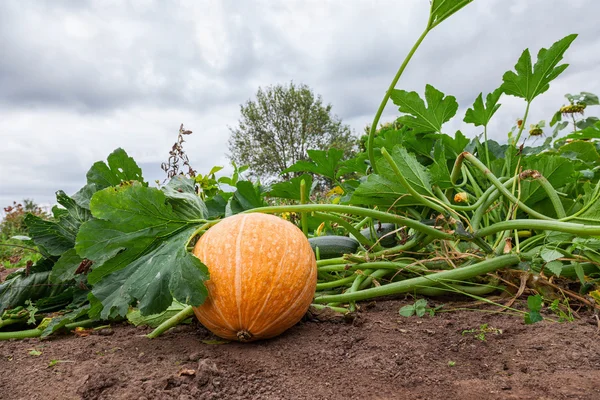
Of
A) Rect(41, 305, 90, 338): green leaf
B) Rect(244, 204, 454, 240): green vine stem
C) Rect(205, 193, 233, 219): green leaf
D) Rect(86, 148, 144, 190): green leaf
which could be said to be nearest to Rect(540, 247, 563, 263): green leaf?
Rect(244, 204, 454, 240): green vine stem

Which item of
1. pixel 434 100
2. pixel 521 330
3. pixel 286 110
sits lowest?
pixel 521 330

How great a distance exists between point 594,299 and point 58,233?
2.59m

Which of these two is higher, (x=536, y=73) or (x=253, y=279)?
(x=536, y=73)

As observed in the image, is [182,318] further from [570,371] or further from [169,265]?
[570,371]

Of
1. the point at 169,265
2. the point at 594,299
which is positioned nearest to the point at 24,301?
the point at 169,265

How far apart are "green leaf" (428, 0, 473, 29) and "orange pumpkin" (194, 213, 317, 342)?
952mm

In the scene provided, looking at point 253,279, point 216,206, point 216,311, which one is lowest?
point 216,311

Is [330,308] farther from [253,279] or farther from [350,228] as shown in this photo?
[253,279]

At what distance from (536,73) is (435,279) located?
3.54 feet

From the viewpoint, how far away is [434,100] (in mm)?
2449

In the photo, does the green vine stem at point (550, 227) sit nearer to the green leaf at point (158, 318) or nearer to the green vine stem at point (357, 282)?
the green vine stem at point (357, 282)

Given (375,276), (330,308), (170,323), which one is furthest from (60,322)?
(375,276)

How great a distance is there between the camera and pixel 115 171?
7.89 feet

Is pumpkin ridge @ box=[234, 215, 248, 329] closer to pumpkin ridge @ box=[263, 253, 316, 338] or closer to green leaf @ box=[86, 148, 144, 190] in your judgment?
pumpkin ridge @ box=[263, 253, 316, 338]
